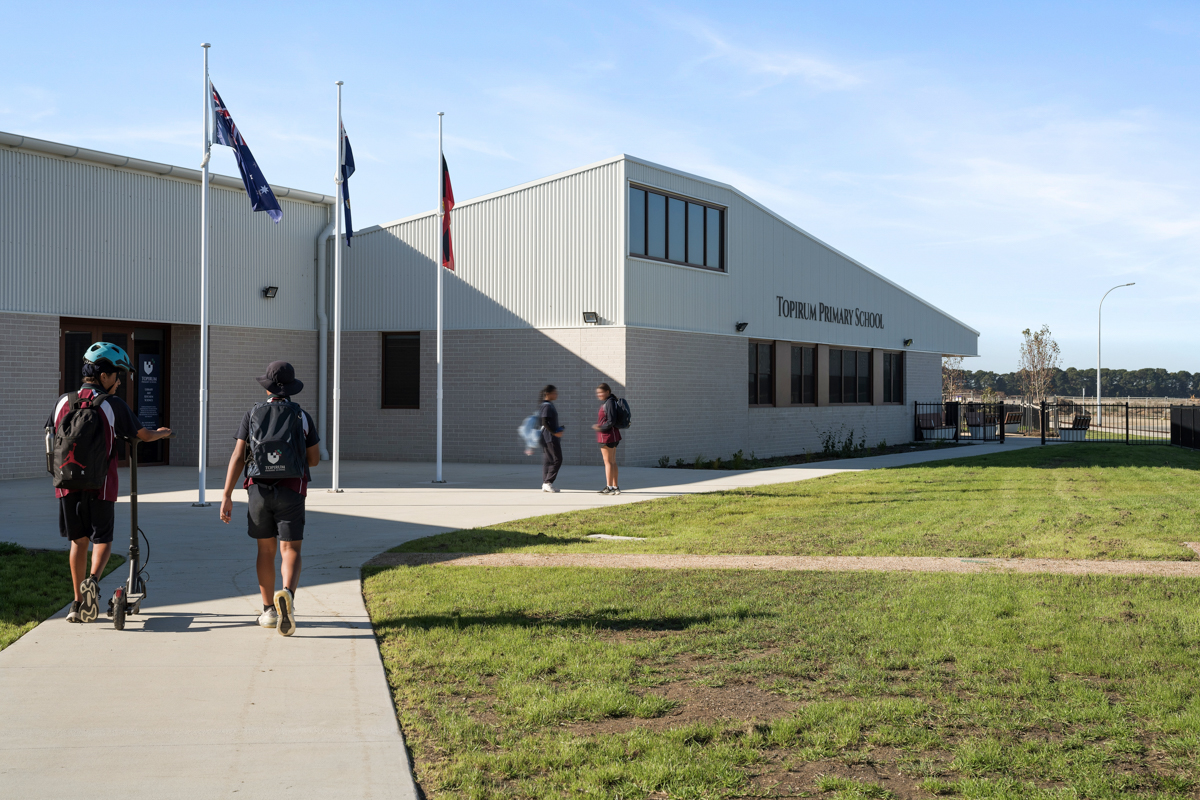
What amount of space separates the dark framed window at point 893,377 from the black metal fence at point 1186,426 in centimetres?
861

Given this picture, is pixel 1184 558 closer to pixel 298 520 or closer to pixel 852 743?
pixel 852 743

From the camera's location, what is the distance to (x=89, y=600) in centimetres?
689

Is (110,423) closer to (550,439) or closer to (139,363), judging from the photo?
(550,439)

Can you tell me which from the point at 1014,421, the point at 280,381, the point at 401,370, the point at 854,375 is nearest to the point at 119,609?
the point at 280,381

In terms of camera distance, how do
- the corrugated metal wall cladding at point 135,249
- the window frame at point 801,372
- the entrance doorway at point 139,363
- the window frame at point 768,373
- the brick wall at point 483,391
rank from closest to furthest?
1. the corrugated metal wall cladding at point 135,249
2. the entrance doorway at point 139,363
3. the brick wall at point 483,391
4. the window frame at point 768,373
5. the window frame at point 801,372

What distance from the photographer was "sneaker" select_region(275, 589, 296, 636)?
6.57 metres

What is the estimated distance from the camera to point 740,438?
82.6ft

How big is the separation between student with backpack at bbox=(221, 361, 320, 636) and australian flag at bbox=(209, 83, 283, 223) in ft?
28.9

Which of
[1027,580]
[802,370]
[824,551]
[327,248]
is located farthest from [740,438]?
[1027,580]

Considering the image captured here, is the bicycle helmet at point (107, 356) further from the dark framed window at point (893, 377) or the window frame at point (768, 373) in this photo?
the dark framed window at point (893, 377)

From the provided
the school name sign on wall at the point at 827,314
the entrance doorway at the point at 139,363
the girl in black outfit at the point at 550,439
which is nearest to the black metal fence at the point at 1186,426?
the school name sign on wall at the point at 827,314

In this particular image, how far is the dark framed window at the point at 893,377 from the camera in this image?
33.6m

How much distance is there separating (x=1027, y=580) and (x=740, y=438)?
16697mm

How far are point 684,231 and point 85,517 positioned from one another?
1809cm
